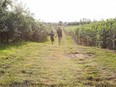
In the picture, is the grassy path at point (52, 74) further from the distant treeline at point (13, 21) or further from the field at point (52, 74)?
the distant treeline at point (13, 21)

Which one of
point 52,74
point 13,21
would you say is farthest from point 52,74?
point 13,21

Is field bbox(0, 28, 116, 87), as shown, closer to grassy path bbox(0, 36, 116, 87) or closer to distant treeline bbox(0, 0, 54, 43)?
grassy path bbox(0, 36, 116, 87)

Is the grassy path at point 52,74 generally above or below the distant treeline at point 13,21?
below

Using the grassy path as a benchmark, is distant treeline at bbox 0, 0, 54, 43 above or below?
above

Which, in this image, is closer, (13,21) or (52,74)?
(52,74)

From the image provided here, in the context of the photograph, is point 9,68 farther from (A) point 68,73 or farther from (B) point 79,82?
(B) point 79,82

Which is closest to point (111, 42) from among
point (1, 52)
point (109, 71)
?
point (1, 52)

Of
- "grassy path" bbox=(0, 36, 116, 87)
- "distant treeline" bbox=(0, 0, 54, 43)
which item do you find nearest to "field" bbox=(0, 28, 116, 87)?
"grassy path" bbox=(0, 36, 116, 87)

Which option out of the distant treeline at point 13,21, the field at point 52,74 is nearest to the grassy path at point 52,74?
the field at point 52,74

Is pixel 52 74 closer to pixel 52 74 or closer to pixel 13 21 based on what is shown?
pixel 52 74

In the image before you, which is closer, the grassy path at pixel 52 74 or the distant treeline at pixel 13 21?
the grassy path at pixel 52 74

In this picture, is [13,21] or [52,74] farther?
[13,21]

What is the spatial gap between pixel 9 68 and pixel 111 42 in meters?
12.2

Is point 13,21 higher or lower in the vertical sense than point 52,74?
higher
